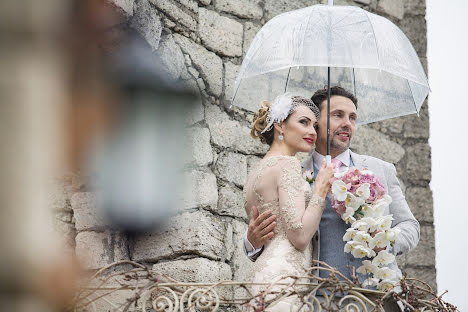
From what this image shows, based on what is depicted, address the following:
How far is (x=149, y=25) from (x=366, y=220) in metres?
1.93

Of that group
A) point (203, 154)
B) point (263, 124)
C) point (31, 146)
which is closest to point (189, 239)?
point (203, 154)

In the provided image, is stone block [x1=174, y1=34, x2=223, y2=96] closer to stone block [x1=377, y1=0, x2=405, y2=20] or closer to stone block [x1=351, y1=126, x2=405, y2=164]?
stone block [x1=351, y1=126, x2=405, y2=164]

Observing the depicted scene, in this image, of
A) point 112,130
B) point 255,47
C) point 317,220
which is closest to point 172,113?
point 255,47

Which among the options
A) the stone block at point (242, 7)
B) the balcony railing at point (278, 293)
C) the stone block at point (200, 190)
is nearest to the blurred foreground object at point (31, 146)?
the balcony railing at point (278, 293)

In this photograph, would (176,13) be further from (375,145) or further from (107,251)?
(375,145)

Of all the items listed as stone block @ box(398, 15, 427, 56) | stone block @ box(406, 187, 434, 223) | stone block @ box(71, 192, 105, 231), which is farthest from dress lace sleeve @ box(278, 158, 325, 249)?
stone block @ box(398, 15, 427, 56)

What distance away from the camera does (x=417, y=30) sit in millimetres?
5648

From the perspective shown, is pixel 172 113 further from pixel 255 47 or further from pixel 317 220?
pixel 317 220

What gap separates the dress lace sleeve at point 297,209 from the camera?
2.82 metres

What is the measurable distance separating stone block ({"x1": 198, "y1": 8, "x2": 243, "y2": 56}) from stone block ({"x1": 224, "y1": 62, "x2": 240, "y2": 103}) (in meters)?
0.08

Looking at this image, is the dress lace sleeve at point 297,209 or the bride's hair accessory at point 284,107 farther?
the bride's hair accessory at point 284,107

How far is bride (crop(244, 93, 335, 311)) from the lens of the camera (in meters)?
2.83

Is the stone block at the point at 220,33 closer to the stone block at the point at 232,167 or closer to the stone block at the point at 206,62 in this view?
the stone block at the point at 206,62

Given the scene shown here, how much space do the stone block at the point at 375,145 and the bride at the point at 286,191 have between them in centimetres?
180
